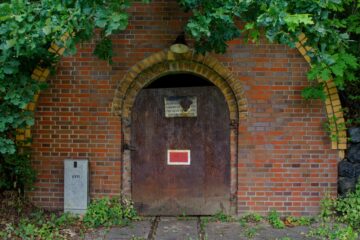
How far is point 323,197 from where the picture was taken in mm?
7086

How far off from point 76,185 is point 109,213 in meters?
0.68

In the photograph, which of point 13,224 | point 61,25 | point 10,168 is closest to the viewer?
point 61,25

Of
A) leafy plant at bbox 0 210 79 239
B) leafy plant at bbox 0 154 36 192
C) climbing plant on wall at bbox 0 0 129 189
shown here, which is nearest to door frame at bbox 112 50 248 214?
leafy plant at bbox 0 210 79 239

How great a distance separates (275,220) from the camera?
688cm

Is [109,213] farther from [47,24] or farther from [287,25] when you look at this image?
[287,25]

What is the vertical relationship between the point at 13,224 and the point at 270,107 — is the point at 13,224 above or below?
below

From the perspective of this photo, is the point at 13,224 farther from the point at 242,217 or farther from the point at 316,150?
the point at 316,150

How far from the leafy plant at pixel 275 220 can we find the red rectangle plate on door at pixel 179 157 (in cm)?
154

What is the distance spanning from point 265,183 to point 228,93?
5.11ft

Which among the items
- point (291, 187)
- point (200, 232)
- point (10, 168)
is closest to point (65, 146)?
point (10, 168)

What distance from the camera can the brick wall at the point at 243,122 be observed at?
23.3 feet

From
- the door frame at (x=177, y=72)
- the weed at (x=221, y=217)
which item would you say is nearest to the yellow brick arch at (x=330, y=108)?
the door frame at (x=177, y=72)

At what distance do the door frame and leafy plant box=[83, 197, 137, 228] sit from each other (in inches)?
8.0

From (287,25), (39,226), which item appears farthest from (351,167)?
(39,226)
